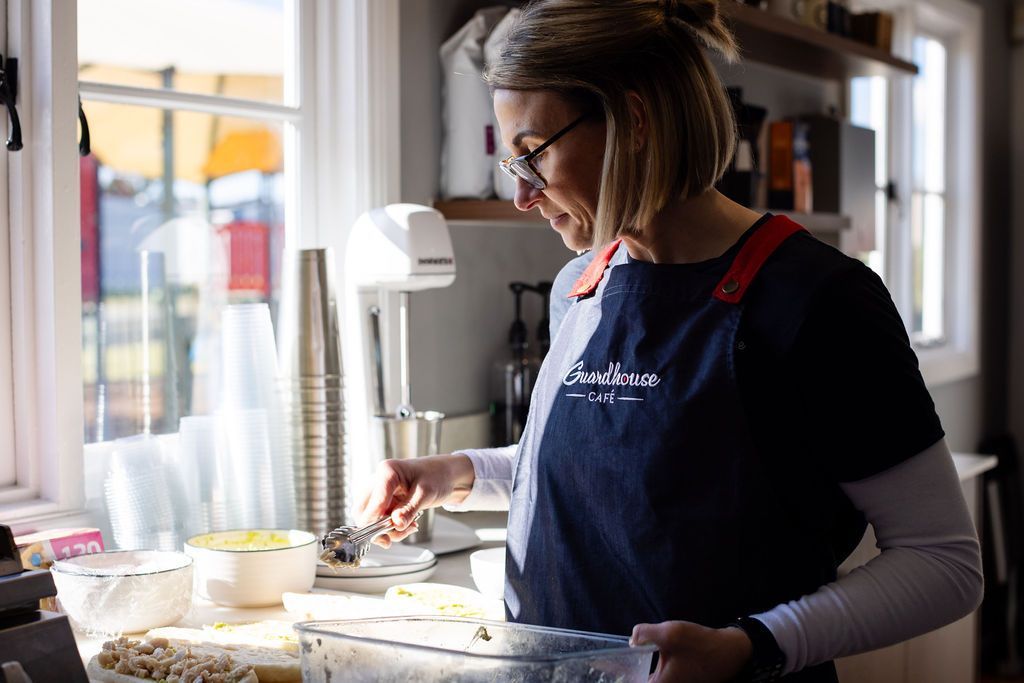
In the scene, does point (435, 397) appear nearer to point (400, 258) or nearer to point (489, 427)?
point (489, 427)

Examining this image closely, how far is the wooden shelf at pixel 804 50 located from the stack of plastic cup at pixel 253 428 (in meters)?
1.22

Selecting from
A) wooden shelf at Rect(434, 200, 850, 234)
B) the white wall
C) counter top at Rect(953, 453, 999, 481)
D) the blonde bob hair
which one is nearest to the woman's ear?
the blonde bob hair

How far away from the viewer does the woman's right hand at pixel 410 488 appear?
1373mm

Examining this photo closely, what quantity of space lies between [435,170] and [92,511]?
0.94m

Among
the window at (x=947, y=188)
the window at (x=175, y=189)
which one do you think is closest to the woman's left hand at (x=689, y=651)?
the window at (x=175, y=189)

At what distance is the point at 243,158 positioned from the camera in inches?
83.7

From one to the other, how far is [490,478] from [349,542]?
21cm

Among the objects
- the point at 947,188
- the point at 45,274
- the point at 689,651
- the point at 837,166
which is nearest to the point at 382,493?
the point at 689,651

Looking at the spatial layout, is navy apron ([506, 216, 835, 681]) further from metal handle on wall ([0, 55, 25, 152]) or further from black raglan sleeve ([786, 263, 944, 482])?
metal handle on wall ([0, 55, 25, 152])

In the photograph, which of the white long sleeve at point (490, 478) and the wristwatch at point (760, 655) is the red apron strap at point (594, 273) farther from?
the wristwatch at point (760, 655)

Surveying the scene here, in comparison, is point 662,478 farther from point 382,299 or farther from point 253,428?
point 382,299

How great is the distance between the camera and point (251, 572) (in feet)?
5.32

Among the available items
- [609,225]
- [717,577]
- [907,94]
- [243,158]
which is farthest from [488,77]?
[907,94]

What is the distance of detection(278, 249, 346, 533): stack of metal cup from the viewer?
1872mm
